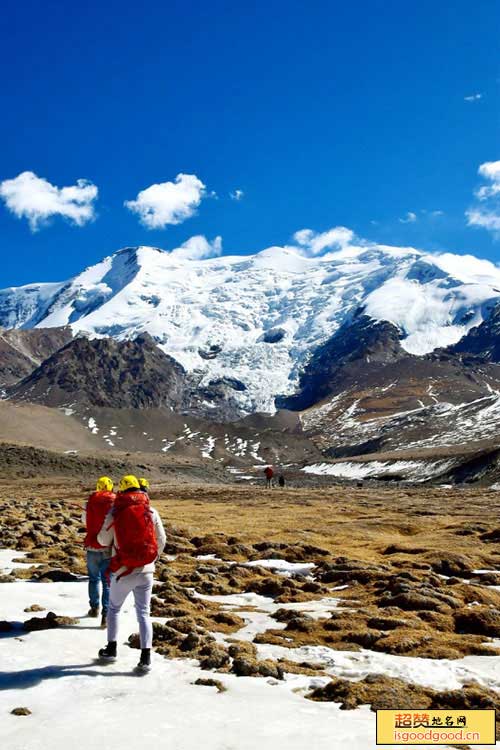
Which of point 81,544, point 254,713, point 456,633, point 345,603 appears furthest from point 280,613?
point 81,544

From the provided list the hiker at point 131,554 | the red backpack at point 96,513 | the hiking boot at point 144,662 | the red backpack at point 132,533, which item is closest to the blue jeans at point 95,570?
the red backpack at point 96,513

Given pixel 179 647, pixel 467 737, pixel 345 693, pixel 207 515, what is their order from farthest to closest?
pixel 207 515 → pixel 179 647 → pixel 345 693 → pixel 467 737

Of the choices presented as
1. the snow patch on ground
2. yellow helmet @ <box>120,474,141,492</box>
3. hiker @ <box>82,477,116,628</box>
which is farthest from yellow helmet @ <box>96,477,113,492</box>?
the snow patch on ground

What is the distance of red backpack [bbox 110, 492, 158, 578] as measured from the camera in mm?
11422

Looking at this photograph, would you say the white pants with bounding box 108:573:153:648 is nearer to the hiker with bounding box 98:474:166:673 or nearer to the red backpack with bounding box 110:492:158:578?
the hiker with bounding box 98:474:166:673

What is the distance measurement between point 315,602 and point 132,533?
7855 millimetres

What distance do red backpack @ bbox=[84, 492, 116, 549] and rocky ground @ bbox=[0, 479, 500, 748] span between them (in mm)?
1817

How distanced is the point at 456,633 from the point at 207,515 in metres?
35.9

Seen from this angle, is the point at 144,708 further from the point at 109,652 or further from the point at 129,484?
the point at 129,484

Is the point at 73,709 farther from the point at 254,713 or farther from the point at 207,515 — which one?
the point at 207,515

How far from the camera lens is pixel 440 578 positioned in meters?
20.5

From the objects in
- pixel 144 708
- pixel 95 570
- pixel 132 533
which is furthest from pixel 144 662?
pixel 95 570

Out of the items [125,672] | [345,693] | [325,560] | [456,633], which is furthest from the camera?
[325,560]

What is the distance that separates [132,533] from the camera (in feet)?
37.9
